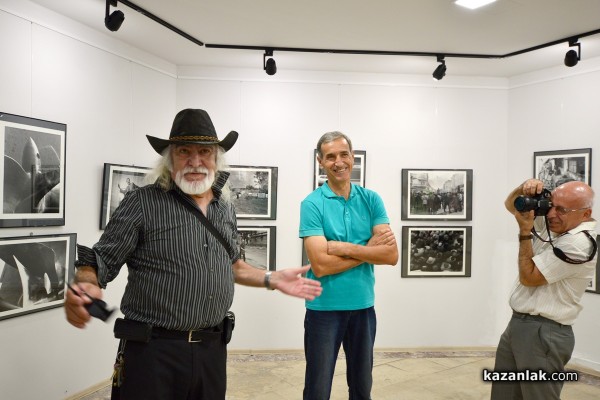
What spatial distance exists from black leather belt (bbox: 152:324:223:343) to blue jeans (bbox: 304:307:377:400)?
0.76 meters

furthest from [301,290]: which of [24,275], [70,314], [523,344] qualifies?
[24,275]

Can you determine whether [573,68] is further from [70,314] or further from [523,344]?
[70,314]

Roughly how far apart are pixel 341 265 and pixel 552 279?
117 cm

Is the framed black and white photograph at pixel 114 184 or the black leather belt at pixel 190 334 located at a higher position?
the framed black and white photograph at pixel 114 184

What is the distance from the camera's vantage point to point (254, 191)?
541 cm

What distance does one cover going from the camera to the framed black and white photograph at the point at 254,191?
5.39 meters

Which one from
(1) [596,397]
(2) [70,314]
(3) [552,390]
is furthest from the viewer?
(1) [596,397]

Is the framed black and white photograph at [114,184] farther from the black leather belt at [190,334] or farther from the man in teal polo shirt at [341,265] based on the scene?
the black leather belt at [190,334]

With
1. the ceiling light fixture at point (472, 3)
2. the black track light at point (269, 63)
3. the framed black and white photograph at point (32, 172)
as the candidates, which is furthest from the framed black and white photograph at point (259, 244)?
the ceiling light fixture at point (472, 3)

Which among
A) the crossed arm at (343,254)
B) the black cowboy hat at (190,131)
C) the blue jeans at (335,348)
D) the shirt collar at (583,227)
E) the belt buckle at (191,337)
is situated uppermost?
the black cowboy hat at (190,131)

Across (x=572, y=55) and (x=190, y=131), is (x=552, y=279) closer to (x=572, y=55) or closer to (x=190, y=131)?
(x=190, y=131)

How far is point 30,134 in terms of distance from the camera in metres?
3.60

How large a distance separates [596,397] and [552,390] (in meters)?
2.00

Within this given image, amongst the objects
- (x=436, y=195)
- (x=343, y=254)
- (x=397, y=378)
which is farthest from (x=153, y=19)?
(x=397, y=378)
